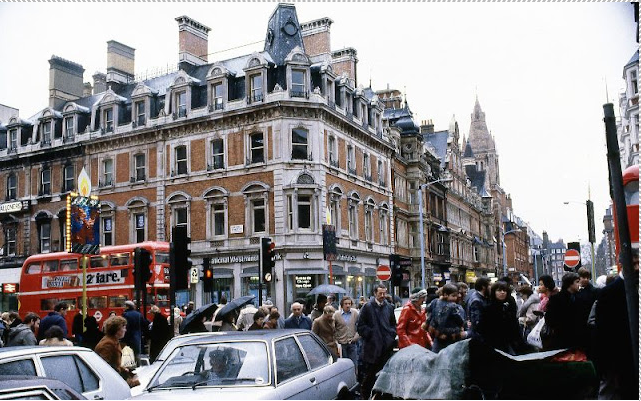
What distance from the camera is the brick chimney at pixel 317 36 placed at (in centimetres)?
4122

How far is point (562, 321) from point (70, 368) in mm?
5786

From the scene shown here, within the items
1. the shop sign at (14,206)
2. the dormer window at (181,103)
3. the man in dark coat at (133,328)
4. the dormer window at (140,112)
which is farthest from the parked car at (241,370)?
the shop sign at (14,206)

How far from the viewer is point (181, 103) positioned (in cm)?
3878

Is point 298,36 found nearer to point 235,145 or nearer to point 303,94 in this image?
point 303,94

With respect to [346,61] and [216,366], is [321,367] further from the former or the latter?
[346,61]

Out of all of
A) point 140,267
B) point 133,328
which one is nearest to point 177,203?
point 140,267

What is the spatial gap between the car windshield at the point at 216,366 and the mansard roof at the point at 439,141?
58.3m

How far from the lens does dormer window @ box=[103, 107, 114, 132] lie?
41.1 metres

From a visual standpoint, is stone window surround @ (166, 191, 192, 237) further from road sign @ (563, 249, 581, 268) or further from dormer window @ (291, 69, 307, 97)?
road sign @ (563, 249, 581, 268)

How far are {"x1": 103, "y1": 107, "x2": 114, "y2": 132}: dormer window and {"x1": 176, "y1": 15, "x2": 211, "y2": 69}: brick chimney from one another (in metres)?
5.34

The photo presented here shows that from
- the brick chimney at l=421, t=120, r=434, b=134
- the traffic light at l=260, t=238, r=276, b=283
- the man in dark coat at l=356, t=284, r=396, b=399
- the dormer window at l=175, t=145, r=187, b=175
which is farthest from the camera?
the brick chimney at l=421, t=120, r=434, b=134

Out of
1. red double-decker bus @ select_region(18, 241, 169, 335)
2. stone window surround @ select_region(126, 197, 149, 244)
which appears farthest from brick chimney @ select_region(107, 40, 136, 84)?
red double-decker bus @ select_region(18, 241, 169, 335)

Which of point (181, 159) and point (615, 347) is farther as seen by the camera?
point (181, 159)

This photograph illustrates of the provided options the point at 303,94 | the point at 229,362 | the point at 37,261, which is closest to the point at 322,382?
the point at 229,362
